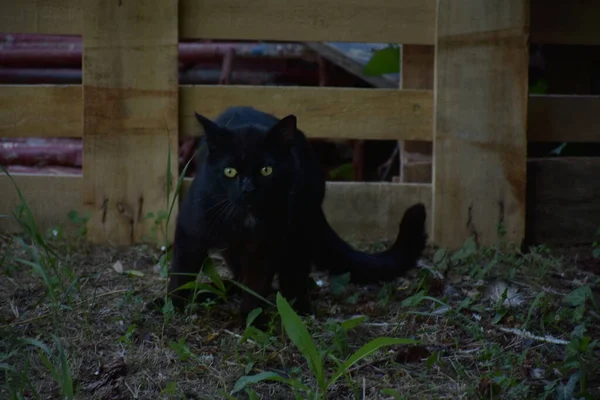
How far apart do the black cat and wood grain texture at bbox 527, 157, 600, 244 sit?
2.99 feet

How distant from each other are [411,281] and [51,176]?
1945 millimetres

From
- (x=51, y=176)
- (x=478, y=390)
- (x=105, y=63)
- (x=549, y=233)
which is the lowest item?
(x=478, y=390)

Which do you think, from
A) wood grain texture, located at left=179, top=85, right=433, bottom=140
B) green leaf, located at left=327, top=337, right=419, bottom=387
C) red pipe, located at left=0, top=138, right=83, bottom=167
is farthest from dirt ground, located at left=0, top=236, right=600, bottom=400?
red pipe, located at left=0, top=138, right=83, bottom=167

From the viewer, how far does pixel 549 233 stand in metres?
4.29

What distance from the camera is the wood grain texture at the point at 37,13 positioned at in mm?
4109

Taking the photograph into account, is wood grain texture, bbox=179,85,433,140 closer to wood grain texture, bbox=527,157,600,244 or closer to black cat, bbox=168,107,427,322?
black cat, bbox=168,107,427,322

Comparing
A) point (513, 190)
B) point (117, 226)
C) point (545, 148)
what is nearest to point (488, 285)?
point (513, 190)

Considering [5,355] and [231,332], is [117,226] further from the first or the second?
[5,355]

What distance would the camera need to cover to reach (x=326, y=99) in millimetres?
4195

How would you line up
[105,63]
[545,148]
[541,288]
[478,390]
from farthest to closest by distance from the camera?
1. [545,148]
2. [105,63]
3. [541,288]
4. [478,390]

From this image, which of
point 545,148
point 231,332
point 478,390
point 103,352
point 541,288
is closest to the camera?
point 478,390

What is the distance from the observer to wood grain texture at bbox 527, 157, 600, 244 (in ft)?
14.0

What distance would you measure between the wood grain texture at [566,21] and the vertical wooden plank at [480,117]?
0.21 meters

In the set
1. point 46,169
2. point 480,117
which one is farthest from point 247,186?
point 46,169
